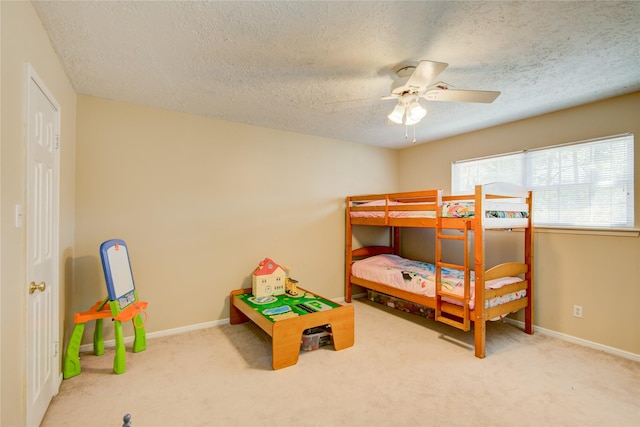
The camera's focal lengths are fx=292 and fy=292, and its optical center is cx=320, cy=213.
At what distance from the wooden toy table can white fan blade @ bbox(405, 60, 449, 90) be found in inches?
79.9

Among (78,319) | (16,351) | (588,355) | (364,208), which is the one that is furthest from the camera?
(364,208)

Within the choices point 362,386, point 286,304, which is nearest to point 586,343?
point 362,386

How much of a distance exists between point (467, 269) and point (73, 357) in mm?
3404

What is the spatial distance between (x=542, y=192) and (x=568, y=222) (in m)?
0.41

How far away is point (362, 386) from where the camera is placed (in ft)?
7.25

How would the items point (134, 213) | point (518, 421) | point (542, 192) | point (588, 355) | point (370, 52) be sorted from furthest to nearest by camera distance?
point (542, 192), point (134, 213), point (588, 355), point (370, 52), point (518, 421)

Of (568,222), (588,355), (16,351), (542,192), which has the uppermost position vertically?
(542,192)

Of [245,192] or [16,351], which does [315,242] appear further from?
[16,351]

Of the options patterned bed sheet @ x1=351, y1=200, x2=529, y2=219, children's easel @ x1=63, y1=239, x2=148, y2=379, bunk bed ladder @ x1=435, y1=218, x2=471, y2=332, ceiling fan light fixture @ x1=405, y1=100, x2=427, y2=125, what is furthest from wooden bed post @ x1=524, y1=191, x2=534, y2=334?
children's easel @ x1=63, y1=239, x2=148, y2=379

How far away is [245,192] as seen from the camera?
360 centimetres

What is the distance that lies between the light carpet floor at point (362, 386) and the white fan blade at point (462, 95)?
2144 millimetres

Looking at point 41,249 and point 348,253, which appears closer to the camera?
point 41,249

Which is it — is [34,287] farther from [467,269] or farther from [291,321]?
[467,269]

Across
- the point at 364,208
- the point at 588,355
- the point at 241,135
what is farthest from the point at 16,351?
the point at 588,355
